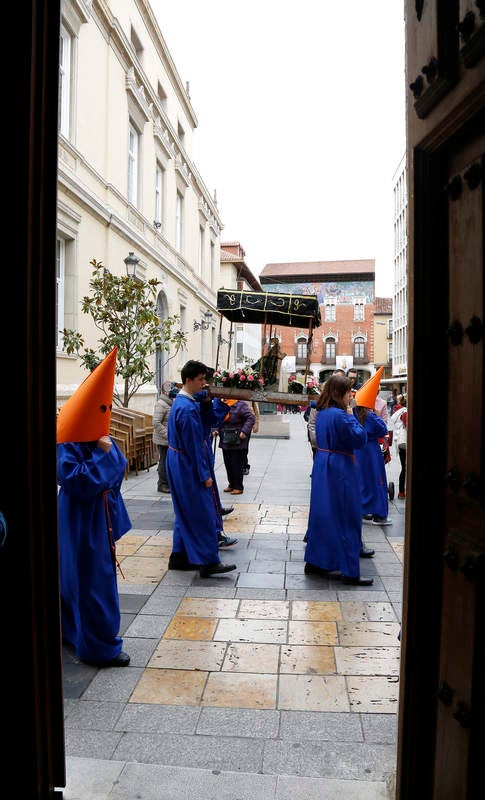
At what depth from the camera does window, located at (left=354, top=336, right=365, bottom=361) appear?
5934cm

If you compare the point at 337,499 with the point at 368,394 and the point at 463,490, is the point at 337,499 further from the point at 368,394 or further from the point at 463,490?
the point at 463,490

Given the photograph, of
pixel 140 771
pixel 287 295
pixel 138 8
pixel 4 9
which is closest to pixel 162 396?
pixel 287 295

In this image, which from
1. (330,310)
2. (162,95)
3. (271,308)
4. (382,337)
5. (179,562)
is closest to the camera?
(179,562)

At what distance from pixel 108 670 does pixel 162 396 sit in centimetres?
549

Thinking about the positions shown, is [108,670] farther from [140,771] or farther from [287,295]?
[287,295]

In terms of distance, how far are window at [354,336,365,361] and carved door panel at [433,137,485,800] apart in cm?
5882

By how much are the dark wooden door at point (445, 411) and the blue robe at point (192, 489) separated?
10.9 ft

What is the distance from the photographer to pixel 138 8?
1728cm

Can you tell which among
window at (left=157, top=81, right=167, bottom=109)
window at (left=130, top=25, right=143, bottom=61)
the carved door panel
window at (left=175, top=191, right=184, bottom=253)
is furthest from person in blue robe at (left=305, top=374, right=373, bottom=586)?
window at (left=175, top=191, right=184, bottom=253)

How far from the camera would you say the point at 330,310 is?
60.3m

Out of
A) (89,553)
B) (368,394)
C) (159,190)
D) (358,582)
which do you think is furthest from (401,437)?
(159,190)

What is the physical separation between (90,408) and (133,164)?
1636 centimetres

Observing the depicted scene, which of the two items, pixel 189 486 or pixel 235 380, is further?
pixel 235 380

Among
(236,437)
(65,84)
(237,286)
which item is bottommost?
(236,437)
